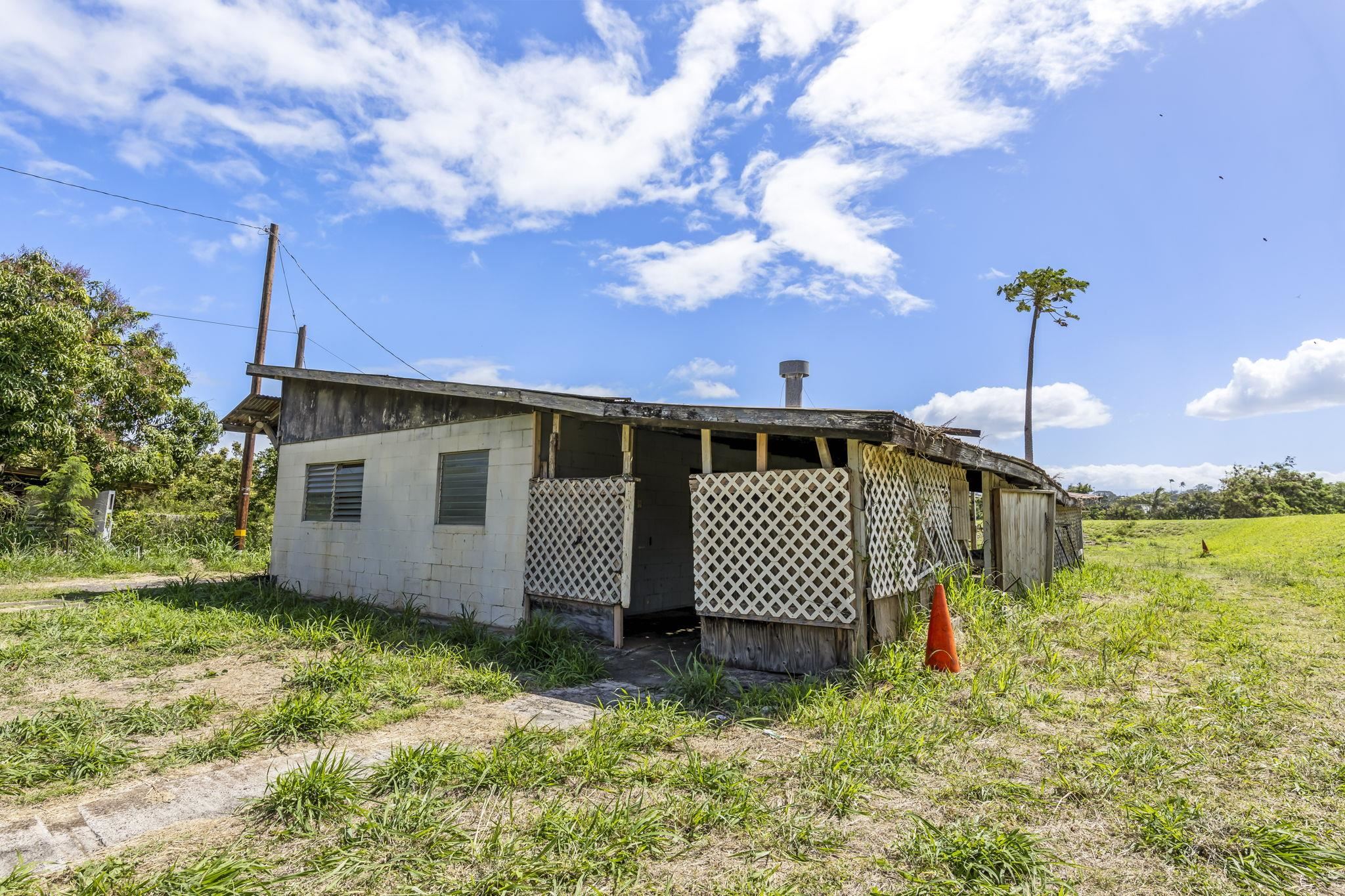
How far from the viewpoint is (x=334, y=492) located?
10773 millimetres

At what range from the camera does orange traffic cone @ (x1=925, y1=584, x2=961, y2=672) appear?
19.0 ft

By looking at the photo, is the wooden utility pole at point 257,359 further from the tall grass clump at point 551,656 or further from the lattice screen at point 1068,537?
the lattice screen at point 1068,537

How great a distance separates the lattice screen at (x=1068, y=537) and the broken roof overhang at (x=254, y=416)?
14710 millimetres

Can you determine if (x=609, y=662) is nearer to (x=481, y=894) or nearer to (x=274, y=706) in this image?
(x=274, y=706)

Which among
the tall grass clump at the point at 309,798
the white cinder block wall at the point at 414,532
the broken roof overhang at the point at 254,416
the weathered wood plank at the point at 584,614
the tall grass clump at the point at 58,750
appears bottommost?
the tall grass clump at the point at 58,750

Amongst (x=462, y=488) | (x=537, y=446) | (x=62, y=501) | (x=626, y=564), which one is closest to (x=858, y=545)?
(x=626, y=564)

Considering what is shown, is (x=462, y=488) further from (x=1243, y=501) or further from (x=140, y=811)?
(x=1243, y=501)

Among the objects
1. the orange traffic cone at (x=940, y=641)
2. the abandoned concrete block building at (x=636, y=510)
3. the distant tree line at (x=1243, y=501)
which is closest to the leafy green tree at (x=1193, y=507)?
the distant tree line at (x=1243, y=501)

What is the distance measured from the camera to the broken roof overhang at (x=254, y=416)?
12.2m

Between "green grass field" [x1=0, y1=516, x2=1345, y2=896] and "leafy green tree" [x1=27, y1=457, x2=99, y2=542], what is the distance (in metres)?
8.70

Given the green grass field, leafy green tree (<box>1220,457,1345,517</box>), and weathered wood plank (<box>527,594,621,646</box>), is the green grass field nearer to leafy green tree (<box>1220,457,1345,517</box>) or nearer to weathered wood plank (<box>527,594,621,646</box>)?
weathered wood plank (<box>527,594,621,646</box>)

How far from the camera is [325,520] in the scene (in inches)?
426

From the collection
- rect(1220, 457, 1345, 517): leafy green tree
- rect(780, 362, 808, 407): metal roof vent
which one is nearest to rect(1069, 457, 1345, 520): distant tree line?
rect(1220, 457, 1345, 517): leafy green tree

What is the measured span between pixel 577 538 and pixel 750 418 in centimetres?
264
